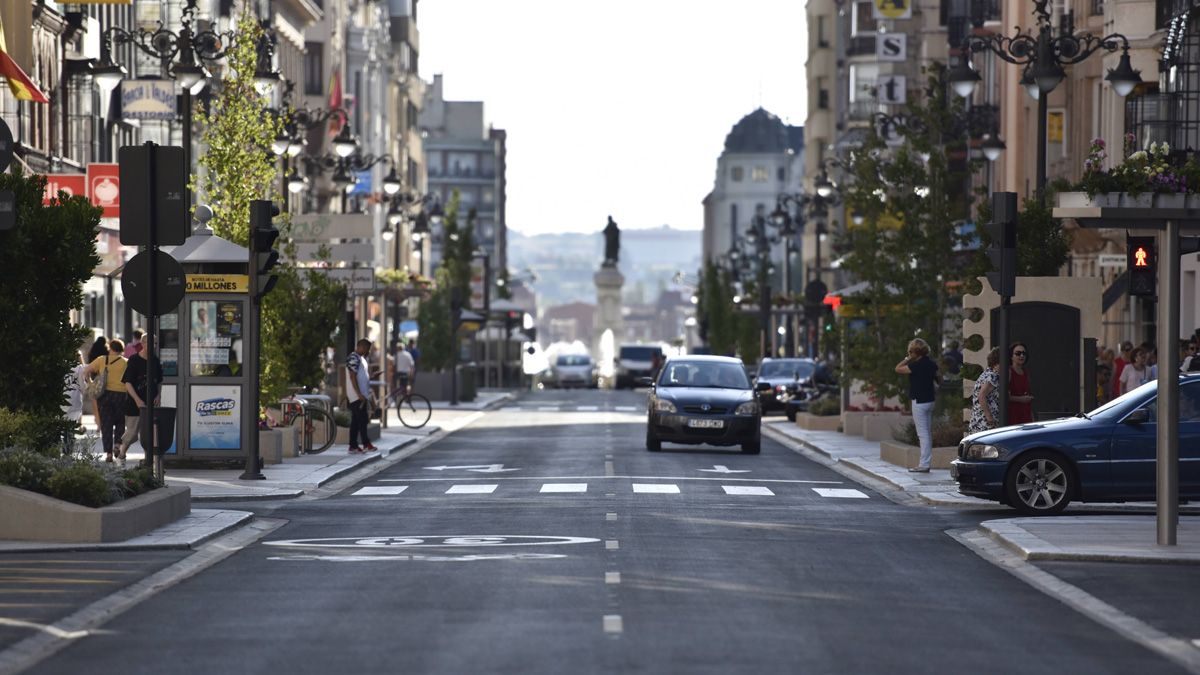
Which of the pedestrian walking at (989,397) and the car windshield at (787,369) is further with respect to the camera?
the car windshield at (787,369)

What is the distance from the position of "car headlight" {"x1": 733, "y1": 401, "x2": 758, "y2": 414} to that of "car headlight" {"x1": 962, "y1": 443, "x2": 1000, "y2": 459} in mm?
14416

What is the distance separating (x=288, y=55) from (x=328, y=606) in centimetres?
7303

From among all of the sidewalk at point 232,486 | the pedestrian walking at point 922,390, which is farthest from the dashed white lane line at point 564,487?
the pedestrian walking at point 922,390

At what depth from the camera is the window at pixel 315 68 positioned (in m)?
93.2

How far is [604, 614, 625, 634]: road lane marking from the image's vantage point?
1365cm

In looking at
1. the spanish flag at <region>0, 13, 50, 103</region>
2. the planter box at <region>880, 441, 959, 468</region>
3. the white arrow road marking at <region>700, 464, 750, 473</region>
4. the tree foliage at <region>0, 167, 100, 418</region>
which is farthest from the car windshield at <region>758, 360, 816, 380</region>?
the tree foliage at <region>0, 167, 100, 418</region>

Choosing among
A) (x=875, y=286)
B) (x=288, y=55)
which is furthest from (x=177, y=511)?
(x=288, y=55)

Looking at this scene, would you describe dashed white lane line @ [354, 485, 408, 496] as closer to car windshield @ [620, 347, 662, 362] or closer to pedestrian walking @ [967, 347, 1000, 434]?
pedestrian walking @ [967, 347, 1000, 434]

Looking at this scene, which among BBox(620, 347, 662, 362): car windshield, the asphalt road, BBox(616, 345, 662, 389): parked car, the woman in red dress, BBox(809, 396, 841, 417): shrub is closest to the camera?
the asphalt road

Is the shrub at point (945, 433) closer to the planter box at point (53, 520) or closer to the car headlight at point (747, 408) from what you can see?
the car headlight at point (747, 408)

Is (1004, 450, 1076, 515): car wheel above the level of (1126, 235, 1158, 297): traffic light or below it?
below

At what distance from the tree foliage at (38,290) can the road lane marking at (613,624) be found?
9.77 metres

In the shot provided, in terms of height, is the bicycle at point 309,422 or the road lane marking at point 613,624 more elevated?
the bicycle at point 309,422

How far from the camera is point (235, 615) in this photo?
14.7 meters
